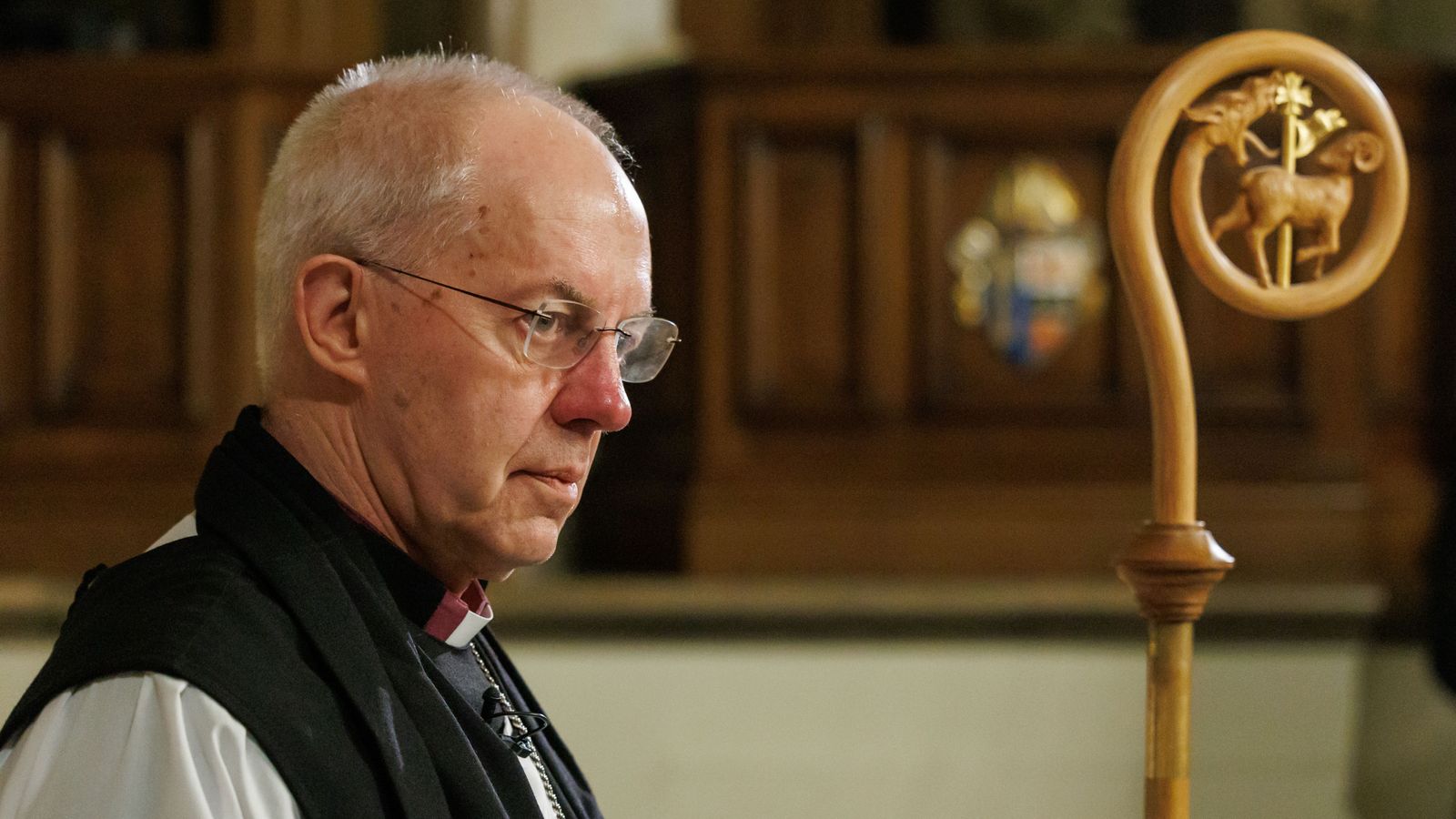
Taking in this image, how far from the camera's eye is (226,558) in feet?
4.83

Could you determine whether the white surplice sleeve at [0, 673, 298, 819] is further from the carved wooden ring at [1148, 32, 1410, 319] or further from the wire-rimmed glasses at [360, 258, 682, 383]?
the carved wooden ring at [1148, 32, 1410, 319]

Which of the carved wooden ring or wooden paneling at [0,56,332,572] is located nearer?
the carved wooden ring

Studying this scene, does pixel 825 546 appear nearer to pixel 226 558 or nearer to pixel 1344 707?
pixel 1344 707

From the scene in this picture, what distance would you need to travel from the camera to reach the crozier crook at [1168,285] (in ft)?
5.44

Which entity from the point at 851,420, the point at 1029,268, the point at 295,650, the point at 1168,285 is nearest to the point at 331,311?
the point at 295,650

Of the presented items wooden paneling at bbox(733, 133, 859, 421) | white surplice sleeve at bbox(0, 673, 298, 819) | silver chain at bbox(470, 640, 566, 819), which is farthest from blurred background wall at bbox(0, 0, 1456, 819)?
white surplice sleeve at bbox(0, 673, 298, 819)

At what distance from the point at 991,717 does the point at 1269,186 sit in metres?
2.92

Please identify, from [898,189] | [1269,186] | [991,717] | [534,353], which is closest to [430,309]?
[534,353]

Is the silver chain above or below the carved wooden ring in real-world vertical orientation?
below

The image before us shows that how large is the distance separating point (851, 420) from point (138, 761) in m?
3.68

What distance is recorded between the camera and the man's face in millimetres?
1637

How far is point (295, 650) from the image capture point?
143cm

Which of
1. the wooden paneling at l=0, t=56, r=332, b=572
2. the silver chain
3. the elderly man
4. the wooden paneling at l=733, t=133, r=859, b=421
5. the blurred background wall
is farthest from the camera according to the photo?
the wooden paneling at l=0, t=56, r=332, b=572

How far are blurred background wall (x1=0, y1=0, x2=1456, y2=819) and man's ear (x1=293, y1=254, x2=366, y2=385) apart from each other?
288 cm
